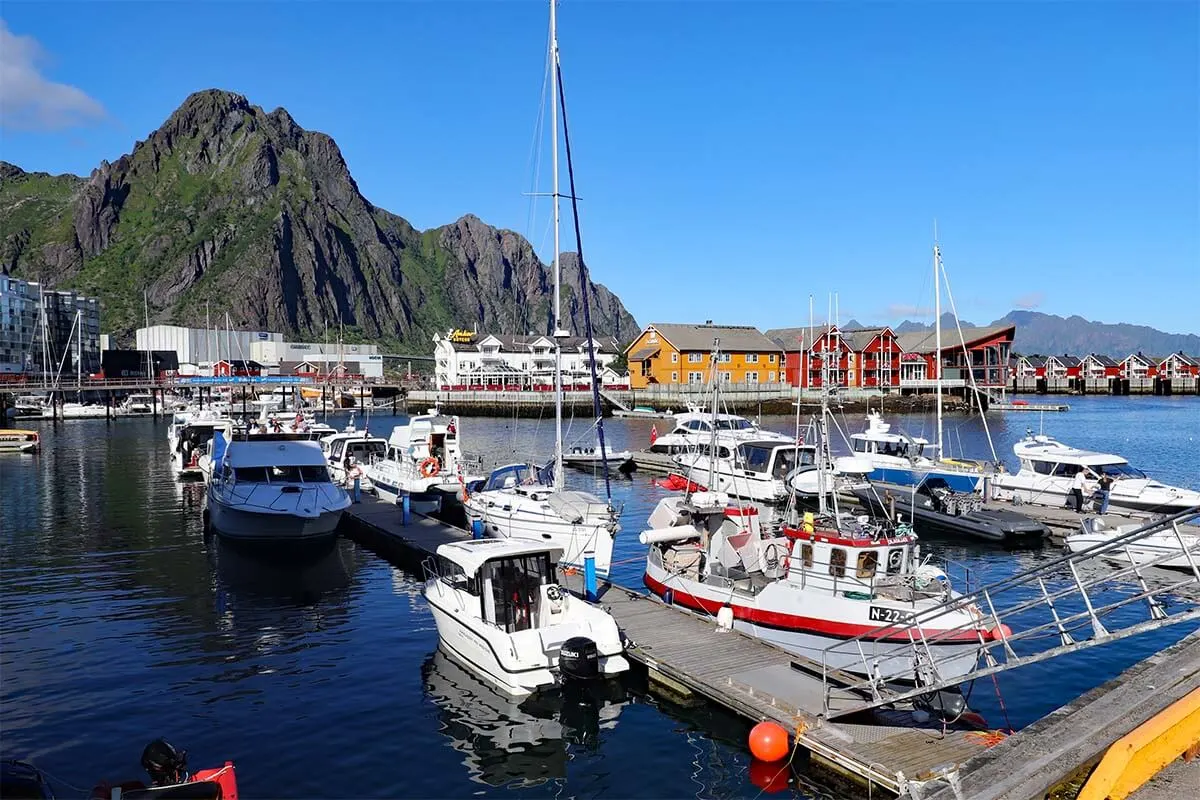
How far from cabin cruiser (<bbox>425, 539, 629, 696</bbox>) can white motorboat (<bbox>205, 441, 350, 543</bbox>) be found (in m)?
13.1

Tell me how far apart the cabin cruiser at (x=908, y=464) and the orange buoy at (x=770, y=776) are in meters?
26.0

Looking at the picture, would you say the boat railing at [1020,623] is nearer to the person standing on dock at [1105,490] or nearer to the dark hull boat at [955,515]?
the dark hull boat at [955,515]

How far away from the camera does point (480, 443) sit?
248 feet

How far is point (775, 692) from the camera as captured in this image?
15734 millimetres

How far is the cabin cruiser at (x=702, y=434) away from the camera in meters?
48.7

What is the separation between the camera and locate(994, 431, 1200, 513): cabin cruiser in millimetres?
34125

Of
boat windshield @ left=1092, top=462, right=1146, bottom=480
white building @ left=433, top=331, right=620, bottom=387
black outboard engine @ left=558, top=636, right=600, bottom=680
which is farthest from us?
white building @ left=433, top=331, right=620, bottom=387

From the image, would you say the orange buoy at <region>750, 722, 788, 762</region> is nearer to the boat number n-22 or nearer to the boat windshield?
the boat number n-22

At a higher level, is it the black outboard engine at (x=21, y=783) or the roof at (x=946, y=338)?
the roof at (x=946, y=338)

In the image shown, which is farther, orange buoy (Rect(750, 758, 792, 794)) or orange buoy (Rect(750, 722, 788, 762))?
orange buoy (Rect(750, 722, 788, 762))

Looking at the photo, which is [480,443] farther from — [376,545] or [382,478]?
[376,545]

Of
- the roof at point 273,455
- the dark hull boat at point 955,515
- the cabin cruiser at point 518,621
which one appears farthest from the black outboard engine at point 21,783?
the dark hull boat at point 955,515

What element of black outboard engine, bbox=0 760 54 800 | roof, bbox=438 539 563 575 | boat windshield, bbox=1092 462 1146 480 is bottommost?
black outboard engine, bbox=0 760 54 800

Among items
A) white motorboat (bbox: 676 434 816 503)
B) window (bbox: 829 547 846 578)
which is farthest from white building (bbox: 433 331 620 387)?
window (bbox: 829 547 846 578)
